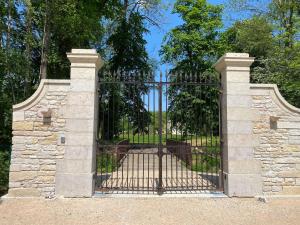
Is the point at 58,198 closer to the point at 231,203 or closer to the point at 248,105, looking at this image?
the point at 231,203

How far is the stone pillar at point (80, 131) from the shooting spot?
684cm

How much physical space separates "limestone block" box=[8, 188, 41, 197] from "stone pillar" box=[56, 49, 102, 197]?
19.0 inches

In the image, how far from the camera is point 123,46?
21391mm

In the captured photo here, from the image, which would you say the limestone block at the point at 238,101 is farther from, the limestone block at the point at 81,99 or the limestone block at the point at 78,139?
the limestone block at the point at 78,139

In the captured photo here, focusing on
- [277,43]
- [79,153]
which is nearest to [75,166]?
[79,153]

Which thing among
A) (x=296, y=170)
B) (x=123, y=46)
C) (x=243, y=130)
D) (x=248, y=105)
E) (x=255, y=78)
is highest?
(x=123, y=46)

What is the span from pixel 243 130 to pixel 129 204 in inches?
121

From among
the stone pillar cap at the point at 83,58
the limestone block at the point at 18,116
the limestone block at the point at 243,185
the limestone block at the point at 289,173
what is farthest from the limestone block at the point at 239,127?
→ the limestone block at the point at 18,116

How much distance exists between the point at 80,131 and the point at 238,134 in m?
3.62

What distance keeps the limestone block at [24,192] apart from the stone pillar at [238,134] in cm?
430

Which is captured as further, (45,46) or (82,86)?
(45,46)

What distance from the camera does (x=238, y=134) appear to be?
23.3 feet

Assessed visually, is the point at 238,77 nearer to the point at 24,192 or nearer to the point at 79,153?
the point at 79,153

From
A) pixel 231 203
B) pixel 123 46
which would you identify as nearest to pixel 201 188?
pixel 231 203
